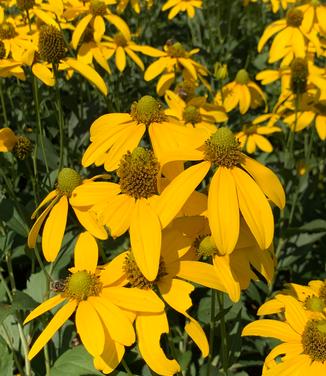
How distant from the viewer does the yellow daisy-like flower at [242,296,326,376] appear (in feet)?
4.78

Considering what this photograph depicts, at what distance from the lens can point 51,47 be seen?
7.29ft

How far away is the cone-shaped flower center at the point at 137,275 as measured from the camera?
130 cm

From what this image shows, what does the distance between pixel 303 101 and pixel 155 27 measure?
8.97 feet

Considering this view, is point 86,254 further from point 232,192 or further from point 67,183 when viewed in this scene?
Result: point 232,192

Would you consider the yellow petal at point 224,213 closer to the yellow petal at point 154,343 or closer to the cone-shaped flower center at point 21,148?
the yellow petal at point 154,343

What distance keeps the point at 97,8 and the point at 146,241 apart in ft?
7.62

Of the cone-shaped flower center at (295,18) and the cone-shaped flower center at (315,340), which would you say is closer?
the cone-shaped flower center at (315,340)

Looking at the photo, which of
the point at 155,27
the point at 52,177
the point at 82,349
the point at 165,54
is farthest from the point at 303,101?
the point at 155,27

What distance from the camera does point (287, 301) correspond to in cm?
166

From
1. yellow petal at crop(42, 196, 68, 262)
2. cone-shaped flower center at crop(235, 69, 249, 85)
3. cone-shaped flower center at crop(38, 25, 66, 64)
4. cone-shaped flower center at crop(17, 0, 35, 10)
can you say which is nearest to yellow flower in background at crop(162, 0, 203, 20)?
cone-shaped flower center at crop(235, 69, 249, 85)

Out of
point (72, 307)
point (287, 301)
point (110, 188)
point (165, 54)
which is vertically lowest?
point (287, 301)

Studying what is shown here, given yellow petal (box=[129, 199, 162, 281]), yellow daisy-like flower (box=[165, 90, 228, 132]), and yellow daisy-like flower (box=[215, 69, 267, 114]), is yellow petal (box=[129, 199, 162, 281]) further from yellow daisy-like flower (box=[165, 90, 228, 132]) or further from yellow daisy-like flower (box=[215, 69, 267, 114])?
yellow daisy-like flower (box=[215, 69, 267, 114])

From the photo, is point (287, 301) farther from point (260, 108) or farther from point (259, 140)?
point (260, 108)

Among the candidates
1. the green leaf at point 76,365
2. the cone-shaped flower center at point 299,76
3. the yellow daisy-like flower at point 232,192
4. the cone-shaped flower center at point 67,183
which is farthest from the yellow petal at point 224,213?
the cone-shaped flower center at point 299,76
